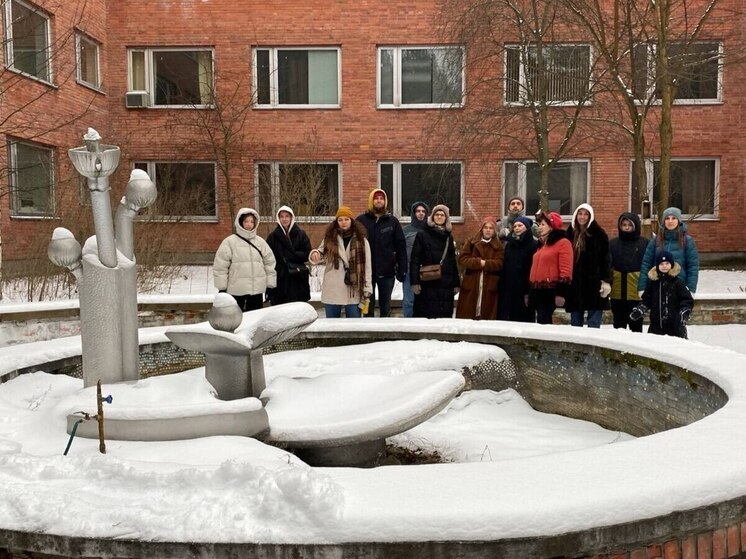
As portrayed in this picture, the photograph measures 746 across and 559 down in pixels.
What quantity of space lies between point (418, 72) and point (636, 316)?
545 inches

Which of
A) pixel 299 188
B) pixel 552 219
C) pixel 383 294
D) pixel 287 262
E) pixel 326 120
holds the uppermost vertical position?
pixel 326 120

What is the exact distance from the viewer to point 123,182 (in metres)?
16.7

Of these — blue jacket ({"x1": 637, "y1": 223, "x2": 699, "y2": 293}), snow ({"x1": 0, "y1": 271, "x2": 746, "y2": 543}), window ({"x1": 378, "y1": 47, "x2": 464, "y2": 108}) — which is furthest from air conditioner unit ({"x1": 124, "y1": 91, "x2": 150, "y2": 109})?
Answer: snow ({"x1": 0, "y1": 271, "x2": 746, "y2": 543})

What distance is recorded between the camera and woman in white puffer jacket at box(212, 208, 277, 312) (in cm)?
699

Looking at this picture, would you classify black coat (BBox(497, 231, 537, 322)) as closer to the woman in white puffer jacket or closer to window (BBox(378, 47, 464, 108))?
the woman in white puffer jacket

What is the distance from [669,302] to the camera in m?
6.51

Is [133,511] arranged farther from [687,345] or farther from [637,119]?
[637,119]

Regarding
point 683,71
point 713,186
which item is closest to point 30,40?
point 683,71

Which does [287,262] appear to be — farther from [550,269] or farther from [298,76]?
[298,76]

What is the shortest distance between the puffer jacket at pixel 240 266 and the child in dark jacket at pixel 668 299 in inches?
132

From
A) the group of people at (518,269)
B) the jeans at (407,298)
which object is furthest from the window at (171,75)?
the group of people at (518,269)

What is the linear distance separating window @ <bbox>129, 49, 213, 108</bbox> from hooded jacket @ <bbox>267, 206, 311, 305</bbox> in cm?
1262

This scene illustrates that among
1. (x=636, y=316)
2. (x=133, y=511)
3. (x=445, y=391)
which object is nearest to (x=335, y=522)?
(x=133, y=511)

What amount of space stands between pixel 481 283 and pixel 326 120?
13004 mm
